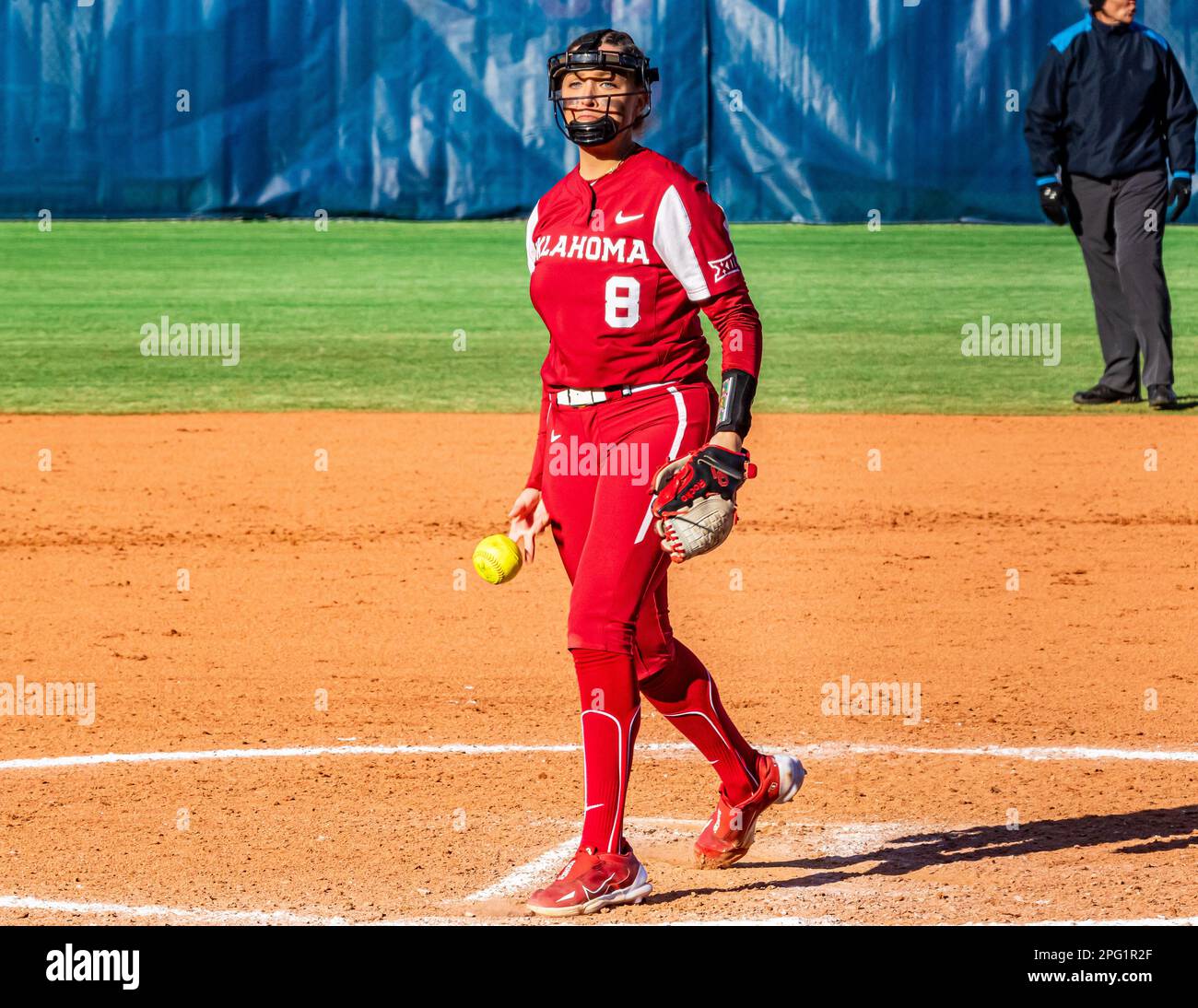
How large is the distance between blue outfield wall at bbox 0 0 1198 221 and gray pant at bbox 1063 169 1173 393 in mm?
8705

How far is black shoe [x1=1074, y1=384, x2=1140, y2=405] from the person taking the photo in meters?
11.9

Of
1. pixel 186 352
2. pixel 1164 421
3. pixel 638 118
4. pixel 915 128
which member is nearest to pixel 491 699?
pixel 638 118

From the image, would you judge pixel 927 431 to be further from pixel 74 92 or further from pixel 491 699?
pixel 74 92

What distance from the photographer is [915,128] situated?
20.3m

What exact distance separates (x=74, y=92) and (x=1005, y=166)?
10.3 meters

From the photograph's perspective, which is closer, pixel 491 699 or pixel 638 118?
pixel 638 118

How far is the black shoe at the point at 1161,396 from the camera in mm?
11492

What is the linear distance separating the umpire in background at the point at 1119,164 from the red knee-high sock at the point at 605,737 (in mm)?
7999
